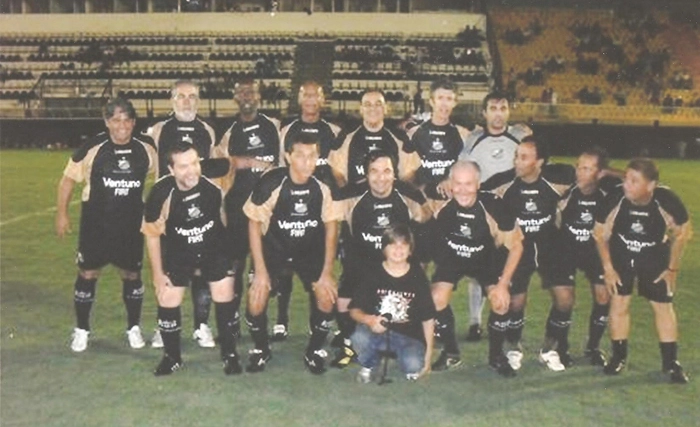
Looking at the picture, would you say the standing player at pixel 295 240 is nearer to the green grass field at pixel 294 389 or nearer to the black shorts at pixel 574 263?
the green grass field at pixel 294 389

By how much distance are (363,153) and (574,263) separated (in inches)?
82.0

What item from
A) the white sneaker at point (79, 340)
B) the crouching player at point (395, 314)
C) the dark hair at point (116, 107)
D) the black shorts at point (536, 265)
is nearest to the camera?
the crouching player at point (395, 314)

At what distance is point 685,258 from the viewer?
10.9m

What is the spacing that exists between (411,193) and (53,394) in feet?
10.1

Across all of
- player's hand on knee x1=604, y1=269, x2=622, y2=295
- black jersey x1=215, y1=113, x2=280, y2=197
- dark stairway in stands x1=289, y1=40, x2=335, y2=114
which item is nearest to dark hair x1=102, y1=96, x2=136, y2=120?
black jersey x1=215, y1=113, x2=280, y2=197

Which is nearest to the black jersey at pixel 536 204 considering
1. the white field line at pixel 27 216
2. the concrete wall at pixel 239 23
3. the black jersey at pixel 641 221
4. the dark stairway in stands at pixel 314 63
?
the black jersey at pixel 641 221

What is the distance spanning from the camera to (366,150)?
7109 millimetres

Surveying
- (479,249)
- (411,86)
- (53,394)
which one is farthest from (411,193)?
(411,86)

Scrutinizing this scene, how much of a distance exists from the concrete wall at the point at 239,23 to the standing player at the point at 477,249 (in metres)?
29.8

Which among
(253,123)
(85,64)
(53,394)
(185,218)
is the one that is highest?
(85,64)

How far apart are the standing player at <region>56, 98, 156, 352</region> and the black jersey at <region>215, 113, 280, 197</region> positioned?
904 mm

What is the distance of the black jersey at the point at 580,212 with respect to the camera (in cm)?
626

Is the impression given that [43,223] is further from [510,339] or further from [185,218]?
[510,339]

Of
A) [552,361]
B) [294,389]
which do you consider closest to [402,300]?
[294,389]
